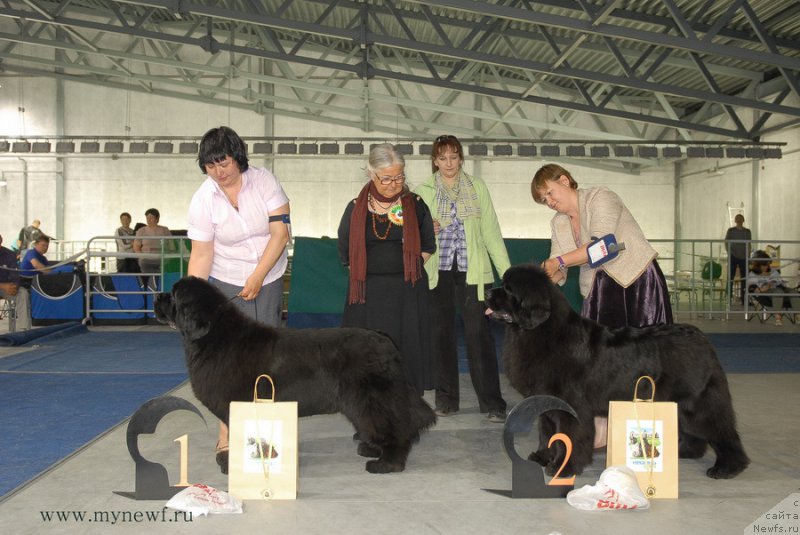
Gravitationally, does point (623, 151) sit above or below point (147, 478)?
above

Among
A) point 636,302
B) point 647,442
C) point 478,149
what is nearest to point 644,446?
point 647,442

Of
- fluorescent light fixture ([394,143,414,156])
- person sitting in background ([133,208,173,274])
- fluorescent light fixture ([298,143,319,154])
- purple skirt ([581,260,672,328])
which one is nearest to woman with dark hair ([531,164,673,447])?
purple skirt ([581,260,672,328])

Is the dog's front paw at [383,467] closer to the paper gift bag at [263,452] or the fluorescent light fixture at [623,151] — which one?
the paper gift bag at [263,452]

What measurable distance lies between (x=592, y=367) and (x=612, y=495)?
611mm

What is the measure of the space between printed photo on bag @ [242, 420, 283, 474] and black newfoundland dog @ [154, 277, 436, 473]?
231 millimetres

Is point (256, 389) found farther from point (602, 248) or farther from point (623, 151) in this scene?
point (623, 151)

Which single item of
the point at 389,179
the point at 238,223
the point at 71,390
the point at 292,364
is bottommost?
the point at 71,390

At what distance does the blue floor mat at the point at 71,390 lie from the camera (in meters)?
3.91

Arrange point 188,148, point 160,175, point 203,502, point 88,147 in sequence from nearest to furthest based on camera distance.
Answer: point 203,502
point 88,147
point 188,148
point 160,175

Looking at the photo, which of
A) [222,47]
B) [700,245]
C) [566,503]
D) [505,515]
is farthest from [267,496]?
[700,245]

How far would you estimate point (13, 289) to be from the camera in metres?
9.02

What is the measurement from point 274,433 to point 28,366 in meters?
4.84

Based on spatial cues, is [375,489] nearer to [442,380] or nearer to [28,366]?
[442,380]

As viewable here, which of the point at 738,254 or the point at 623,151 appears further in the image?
the point at 623,151
